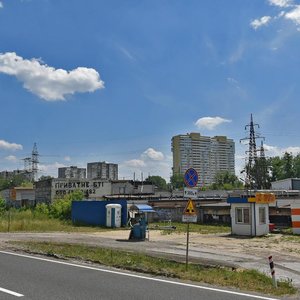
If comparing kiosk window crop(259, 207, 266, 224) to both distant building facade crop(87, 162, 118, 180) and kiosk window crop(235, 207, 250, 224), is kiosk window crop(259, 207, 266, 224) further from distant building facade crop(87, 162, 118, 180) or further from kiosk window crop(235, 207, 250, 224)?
distant building facade crop(87, 162, 118, 180)

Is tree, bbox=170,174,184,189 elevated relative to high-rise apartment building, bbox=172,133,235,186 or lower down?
lower down

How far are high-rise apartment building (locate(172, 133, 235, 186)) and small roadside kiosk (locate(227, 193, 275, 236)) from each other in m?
118

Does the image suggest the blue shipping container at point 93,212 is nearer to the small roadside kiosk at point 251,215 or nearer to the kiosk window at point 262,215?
the small roadside kiosk at point 251,215

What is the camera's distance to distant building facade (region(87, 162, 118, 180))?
174512mm

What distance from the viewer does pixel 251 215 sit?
1195 inches

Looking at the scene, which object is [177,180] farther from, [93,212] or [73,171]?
[93,212]

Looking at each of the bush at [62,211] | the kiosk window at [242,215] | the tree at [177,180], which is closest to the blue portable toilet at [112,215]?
the bush at [62,211]

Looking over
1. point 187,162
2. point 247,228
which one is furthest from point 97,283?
point 187,162

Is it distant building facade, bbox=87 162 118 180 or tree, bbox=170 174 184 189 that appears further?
distant building facade, bbox=87 162 118 180

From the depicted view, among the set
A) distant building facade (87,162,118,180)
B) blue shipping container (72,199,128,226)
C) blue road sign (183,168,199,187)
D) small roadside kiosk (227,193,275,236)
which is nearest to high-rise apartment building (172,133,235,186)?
distant building facade (87,162,118,180)

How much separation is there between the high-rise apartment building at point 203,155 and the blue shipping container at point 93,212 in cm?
10857

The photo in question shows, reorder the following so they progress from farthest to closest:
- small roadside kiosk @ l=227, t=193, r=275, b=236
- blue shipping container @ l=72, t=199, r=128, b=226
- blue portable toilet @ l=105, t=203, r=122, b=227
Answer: blue shipping container @ l=72, t=199, r=128, b=226
blue portable toilet @ l=105, t=203, r=122, b=227
small roadside kiosk @ l=227, t=193, r=275, b=236

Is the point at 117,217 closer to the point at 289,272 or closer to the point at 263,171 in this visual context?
the point at 289,272

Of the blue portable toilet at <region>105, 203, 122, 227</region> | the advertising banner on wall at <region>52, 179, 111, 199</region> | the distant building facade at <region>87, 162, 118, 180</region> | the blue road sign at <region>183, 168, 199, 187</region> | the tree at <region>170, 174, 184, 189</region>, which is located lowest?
the blue portable toilet at <region>105, 203, 122, 227</region>
